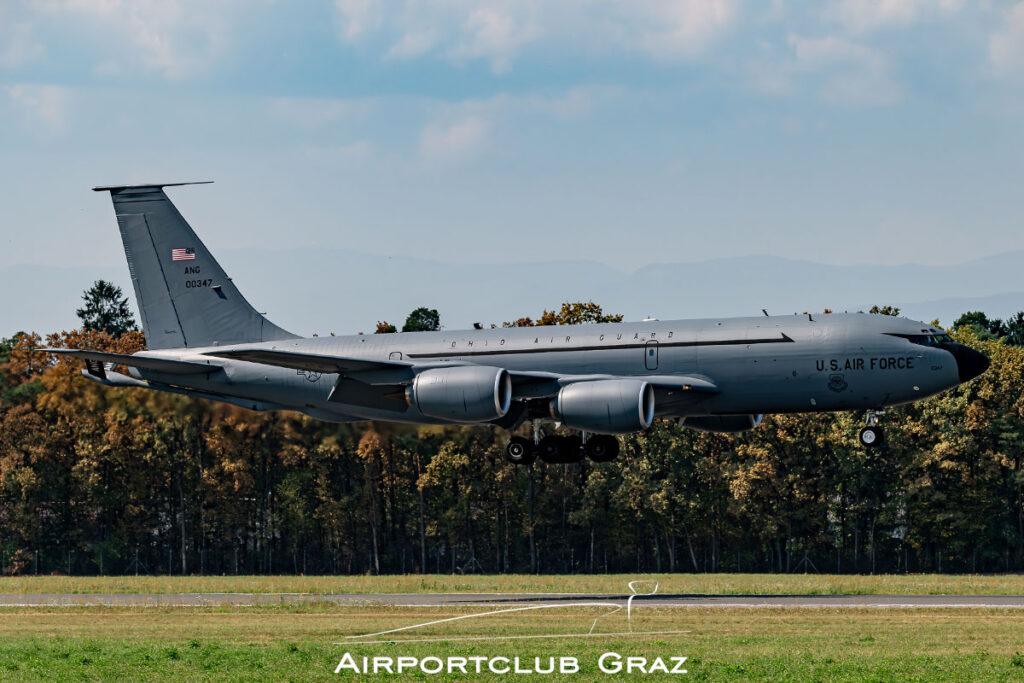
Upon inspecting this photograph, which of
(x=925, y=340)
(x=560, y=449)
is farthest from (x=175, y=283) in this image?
(x=925, y=340)

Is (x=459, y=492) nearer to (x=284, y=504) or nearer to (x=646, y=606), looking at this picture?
(x=284, y=504)

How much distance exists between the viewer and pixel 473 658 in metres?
35.2

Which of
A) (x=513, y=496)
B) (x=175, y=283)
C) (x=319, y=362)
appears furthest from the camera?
(x=513, y=496)

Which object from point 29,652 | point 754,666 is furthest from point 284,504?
point 754,666

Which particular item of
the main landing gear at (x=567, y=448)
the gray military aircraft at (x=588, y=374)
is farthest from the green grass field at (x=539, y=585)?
the gray military aircraft at (x=588, y=374)

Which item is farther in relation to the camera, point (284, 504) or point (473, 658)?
point (284, 504)

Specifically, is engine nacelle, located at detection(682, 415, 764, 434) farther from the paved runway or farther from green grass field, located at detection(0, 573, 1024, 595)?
green grass field, located at detection(0, 573, 1024, 595)

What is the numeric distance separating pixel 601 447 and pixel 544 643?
18.8m

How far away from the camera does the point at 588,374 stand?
180 ft

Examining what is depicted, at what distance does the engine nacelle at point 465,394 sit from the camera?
53031 millimetres

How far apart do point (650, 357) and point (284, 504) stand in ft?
206

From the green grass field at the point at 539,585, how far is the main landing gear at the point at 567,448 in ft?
40.8

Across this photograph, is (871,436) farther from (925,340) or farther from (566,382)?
(566,382)

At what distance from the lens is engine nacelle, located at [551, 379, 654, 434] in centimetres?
5178
